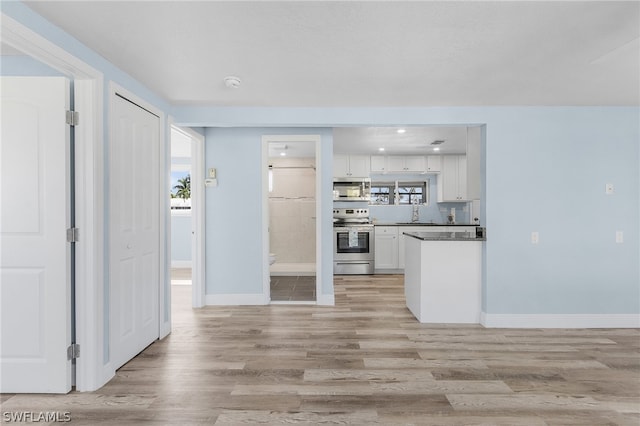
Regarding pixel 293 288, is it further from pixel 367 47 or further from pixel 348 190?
pixel 367 47

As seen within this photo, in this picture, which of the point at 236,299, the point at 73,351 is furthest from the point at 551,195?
the point at 73,351

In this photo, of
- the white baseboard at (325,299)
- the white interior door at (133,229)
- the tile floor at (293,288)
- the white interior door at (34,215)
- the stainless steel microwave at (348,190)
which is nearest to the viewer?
the white interior door at (34,215)

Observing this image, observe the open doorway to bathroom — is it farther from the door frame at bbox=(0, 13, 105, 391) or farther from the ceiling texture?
the door frame at bbox=(0, 13, 105, 391)

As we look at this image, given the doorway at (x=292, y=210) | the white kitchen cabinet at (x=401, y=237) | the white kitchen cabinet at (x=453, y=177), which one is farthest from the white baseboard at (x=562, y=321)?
the doorway at (x=292, y=210)

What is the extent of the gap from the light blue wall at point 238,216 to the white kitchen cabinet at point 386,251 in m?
2.23

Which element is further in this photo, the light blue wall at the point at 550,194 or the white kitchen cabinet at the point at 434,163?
the white kitchen cabinet at the point at 434,163

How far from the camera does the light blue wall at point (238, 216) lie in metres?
4.43

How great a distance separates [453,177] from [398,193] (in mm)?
1110

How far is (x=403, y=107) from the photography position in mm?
3598

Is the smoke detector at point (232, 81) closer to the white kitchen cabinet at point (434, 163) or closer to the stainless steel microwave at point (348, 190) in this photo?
the stainless steel microwave at point (348, 190)

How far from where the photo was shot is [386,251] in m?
6.47

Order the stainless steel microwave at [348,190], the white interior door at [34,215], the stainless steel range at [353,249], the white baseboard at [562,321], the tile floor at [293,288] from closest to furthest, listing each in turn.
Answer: the white interior door at [34,215] < the white baseboard at [562,321] < the tile floor at [293,288] < the stainless steel range at [353,249] < the stainless steel microwave at [348,190]

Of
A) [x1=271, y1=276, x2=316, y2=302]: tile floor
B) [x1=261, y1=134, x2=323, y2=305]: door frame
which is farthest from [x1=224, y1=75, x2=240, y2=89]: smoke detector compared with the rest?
[x1=271, y1=276, x2=316, y2=302]: tile floor

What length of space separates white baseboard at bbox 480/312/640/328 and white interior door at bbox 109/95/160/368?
329cm
